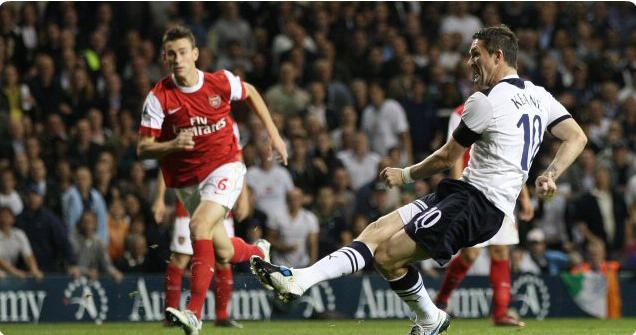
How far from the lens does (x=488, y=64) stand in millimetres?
7766

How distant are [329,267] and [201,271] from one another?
1.78 meters

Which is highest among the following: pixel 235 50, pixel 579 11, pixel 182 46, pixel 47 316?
pixel 579 11

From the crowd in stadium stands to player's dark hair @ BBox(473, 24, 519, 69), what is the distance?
6.50 meters

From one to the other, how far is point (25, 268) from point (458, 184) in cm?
753

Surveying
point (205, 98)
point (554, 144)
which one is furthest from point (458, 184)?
point (554, 144)

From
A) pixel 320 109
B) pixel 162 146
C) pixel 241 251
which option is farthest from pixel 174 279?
pixel 320 109

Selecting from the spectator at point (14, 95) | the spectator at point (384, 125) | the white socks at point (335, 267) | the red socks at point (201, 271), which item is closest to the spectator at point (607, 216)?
the spectator at point (384, 125)

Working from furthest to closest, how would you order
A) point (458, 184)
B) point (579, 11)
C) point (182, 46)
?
point (579, 11) → point (182, 46) → point (458, 184)

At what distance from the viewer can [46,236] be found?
13.9 metres

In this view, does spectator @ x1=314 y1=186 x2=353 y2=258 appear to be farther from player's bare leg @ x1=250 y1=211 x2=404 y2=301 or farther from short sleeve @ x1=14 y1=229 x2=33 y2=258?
player's bare leg @ x1=250 y1=211 x2=404 y2=301

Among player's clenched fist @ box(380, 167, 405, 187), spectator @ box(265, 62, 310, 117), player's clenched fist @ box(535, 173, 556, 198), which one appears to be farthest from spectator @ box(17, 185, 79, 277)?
player's clenched fist @ box(535, 173, 556, 198)

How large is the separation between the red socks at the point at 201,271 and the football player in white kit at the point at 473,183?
1.51 meters

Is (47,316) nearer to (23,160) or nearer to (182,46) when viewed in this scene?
(23,160)

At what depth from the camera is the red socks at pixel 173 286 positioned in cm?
1041
